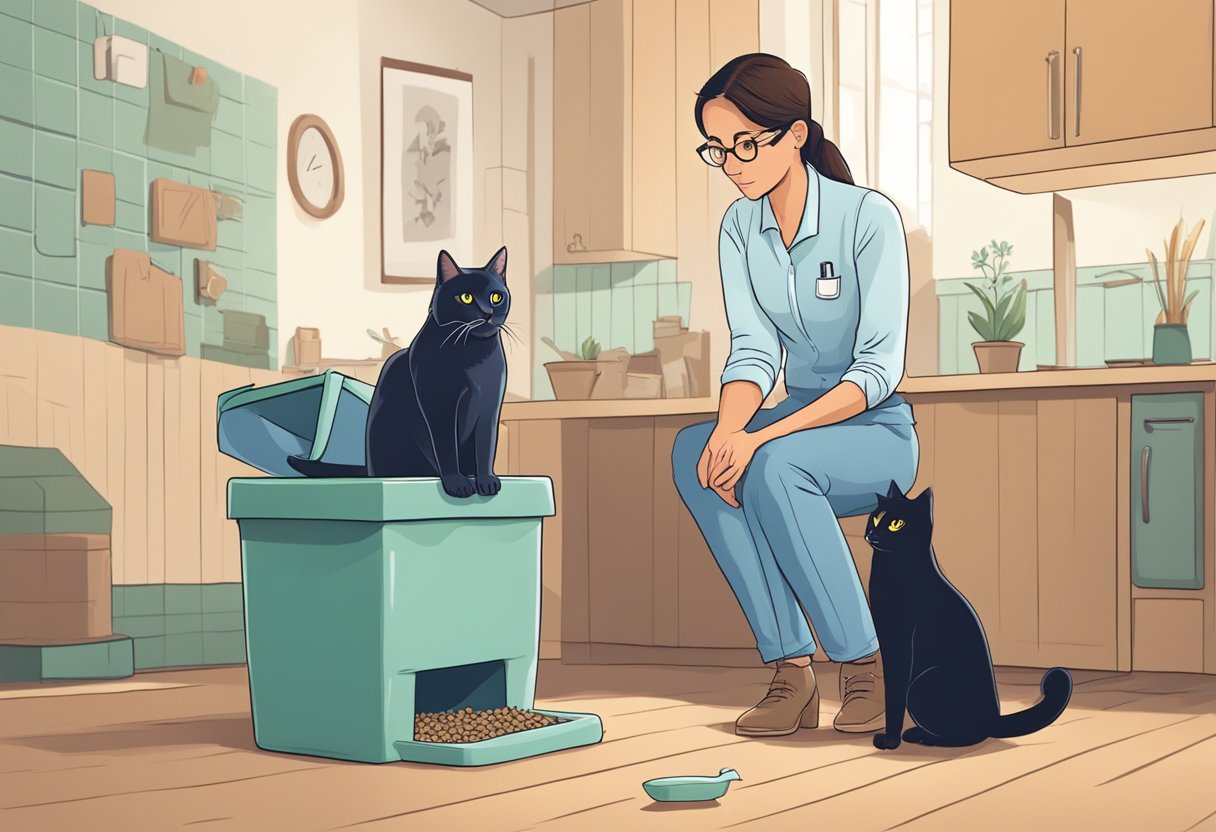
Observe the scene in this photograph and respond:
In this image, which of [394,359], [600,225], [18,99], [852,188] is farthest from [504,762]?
[600,225]

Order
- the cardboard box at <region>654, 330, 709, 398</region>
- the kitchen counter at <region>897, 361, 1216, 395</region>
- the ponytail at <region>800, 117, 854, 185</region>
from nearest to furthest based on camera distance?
1. the ponytail at <region>800, 117, 854, 185</region>
2. the kitchen counter at <region>897, 361, 1216, 395</region>
3. the cardboard box at <region>654, 330, 709, 398</region>

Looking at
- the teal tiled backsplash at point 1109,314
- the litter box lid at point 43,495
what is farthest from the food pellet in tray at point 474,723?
the teal tiled backsplash at point 1109,314

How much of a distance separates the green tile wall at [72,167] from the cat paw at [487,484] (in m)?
1.74

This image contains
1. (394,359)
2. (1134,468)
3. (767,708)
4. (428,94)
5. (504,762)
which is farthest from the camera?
(428,94)

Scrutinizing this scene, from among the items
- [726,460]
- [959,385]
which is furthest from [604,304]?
[726,460]

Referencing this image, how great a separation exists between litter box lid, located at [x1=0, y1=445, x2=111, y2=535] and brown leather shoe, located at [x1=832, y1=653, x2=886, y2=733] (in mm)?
2024

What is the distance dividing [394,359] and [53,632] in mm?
1597

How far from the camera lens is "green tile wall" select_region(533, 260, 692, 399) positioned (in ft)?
14.8

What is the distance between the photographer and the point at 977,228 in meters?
4.13

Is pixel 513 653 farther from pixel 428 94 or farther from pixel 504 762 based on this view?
pixel 428 94

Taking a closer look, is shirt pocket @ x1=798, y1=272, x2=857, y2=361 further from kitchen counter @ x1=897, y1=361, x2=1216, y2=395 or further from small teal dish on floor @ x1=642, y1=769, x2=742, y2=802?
kitchen counter @ x1=897, y1=361, x2=1216, y2=395

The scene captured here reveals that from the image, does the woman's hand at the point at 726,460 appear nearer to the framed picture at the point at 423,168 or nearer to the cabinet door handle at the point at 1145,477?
the cabinet door handle at the point at 1145,477

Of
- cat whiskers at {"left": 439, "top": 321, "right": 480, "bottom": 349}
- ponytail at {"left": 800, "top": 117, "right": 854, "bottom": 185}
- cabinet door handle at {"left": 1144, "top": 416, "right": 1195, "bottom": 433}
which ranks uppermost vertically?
ponytail at {"left": 800, "top": 117, "right": 854, "bottom": 185}

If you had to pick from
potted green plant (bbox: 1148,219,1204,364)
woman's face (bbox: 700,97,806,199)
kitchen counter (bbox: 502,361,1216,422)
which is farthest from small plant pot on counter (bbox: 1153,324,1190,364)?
woman's face (bbox: 700,97,806,199)
